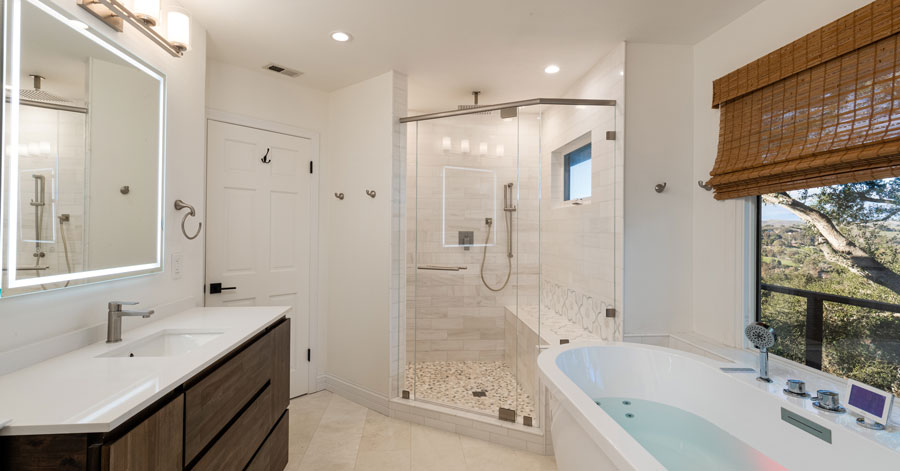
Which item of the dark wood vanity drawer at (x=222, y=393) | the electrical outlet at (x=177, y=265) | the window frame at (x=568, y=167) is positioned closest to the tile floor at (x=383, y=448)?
the dark wood vanity drawer at (x=222, y=393)

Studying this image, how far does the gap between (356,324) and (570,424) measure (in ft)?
7.05

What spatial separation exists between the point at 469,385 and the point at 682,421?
1.40m

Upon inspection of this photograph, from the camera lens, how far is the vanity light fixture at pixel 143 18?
1.62 metres

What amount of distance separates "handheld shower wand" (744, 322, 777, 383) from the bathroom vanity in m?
2.27

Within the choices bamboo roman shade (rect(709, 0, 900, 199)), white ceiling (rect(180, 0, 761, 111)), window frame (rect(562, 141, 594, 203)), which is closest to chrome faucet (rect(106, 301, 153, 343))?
white ceiling (rect(180, 0, 761, 111))

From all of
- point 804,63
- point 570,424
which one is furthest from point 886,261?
point 570,424

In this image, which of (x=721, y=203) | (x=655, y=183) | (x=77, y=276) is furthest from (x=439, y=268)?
(x=77, y=276)

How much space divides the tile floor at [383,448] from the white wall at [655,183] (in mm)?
1163

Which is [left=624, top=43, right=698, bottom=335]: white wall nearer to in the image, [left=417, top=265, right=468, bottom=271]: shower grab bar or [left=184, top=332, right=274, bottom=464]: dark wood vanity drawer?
[left=417, top=265, right=468, bottom=271]: shower grab bar

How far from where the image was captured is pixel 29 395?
1.10 metres

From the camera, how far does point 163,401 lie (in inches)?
46.6

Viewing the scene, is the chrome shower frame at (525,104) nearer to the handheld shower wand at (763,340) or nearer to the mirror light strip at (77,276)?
the handheld shower wand at (763,340)

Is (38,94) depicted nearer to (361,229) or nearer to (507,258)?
(361,229)

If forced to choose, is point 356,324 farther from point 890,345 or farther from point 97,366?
point 890,345
